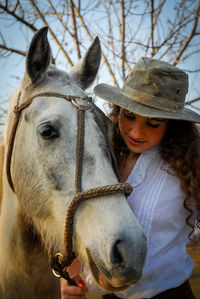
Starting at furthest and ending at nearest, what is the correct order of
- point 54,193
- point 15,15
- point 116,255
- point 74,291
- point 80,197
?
1. point 15,15
2. point 74,291
3. point 54,193
4. point 80,197
5. point 116,255

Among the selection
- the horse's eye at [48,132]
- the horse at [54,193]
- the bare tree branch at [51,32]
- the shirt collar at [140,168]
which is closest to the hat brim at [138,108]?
the horse at [54,193]

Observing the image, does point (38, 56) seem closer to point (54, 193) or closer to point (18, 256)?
point (54, 193)

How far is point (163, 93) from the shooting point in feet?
6.05

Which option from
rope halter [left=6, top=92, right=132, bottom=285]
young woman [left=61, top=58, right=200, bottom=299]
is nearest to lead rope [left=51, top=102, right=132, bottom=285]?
rope halter [left=6, top=92, right=132, bottom=285]

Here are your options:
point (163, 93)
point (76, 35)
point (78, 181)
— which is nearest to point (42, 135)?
point (78, 181)

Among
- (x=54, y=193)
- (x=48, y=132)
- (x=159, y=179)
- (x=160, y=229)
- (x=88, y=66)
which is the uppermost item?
(x=88, y=66)

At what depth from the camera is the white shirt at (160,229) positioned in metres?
1.84

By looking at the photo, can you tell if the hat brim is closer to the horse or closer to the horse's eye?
the horse

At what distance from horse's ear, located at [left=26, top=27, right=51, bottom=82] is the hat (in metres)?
0.59

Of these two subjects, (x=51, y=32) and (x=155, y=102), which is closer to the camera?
(x=155, y=102)

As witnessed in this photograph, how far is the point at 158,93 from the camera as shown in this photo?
6.05 ft

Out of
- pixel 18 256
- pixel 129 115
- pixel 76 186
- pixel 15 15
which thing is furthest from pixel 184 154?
pixel 15 15

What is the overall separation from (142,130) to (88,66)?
0.78 metres

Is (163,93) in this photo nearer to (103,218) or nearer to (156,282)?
(103,218)
